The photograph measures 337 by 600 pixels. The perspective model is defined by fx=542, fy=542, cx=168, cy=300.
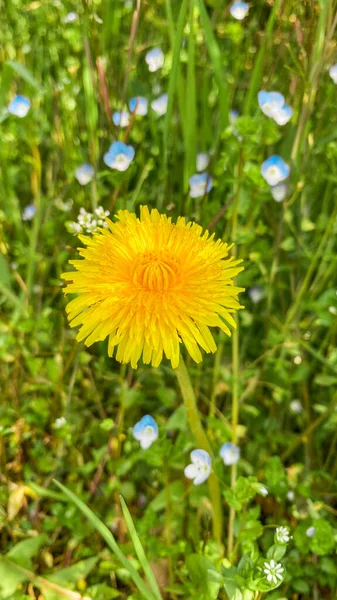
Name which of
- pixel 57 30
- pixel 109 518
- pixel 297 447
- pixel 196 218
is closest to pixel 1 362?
pixel 109 518

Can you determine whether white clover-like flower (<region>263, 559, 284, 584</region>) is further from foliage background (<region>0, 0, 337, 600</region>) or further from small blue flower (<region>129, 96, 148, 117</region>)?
small blue flower (<region>129, 96, 148, 117</region>)

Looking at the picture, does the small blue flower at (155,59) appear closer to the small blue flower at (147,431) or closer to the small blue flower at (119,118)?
the small blue flower at (119,118)

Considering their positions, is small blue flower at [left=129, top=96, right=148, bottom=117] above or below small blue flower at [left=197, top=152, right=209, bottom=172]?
above

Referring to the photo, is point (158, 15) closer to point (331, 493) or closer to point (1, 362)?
point (1, 362)

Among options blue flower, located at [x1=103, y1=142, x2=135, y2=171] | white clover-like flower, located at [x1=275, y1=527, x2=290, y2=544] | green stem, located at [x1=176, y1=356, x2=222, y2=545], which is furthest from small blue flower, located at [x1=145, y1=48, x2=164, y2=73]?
white clover-like flower, located at [x1=275, y1=527, x2=290, y2=544]

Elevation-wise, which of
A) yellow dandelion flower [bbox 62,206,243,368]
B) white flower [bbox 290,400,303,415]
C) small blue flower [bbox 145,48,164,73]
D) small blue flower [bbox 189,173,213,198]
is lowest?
white flower [bbox 290,400,303,415]

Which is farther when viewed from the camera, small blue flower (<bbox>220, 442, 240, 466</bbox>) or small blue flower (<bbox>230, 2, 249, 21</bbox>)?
small blue flower (<bbox>230, 2, 249, 21</bbox>)

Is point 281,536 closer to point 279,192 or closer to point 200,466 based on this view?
point 200,466
